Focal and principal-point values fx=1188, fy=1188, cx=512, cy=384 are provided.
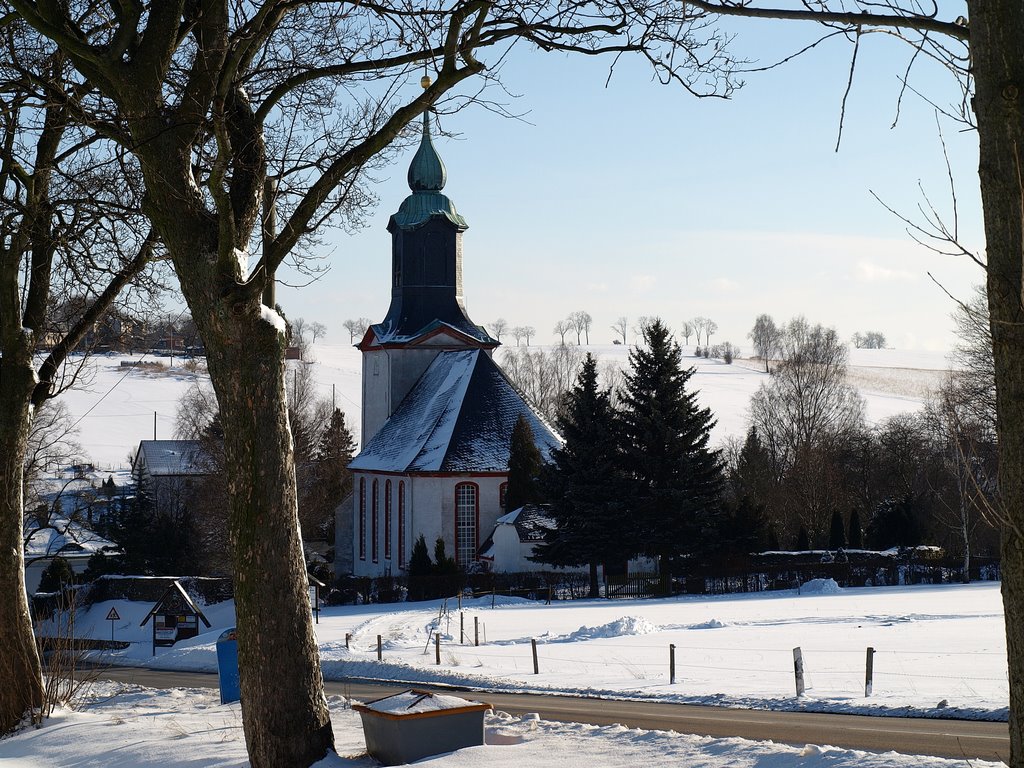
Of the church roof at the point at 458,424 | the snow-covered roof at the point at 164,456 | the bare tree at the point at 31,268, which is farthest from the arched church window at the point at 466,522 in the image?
the snow-covered roof at the point at 164,456

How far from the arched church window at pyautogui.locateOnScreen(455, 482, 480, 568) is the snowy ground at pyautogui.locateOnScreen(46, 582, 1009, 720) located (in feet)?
18.1

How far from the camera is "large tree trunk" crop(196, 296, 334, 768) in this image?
29.5ft

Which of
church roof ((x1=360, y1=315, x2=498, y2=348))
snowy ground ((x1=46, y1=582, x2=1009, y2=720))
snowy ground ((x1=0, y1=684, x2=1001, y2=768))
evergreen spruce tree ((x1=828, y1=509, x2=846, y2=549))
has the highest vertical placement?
church roof ((x1=360, y1=315, x2=498, y2=348))

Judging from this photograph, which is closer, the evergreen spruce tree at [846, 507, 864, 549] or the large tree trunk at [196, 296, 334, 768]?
the large tree trunk at [196, 296, 334, 768]

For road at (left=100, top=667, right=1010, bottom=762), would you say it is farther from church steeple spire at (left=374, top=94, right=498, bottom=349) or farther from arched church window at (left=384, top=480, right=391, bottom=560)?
church steeple spire at (left=374, top=94, right=498, bottom=349)

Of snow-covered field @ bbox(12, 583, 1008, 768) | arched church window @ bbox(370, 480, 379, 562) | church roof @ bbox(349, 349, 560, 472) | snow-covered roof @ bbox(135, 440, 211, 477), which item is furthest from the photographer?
snow-covered roof @ bbox(135, 440, 211, 477)

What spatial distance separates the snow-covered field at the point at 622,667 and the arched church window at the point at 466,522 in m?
5.82

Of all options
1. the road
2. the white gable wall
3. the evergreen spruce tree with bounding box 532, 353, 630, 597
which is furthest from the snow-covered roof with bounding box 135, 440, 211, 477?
the road

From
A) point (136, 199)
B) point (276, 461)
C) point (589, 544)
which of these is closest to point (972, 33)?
point (276, 461)

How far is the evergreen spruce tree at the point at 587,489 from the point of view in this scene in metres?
39.9

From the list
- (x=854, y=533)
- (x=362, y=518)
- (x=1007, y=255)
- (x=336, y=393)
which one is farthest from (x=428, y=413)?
(x=336, y=393)

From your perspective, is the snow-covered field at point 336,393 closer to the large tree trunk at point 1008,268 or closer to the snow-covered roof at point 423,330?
the snow-covered roof at point 423,330

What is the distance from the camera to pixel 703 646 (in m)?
25.7

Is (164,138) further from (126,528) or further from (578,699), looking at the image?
(126,528)
